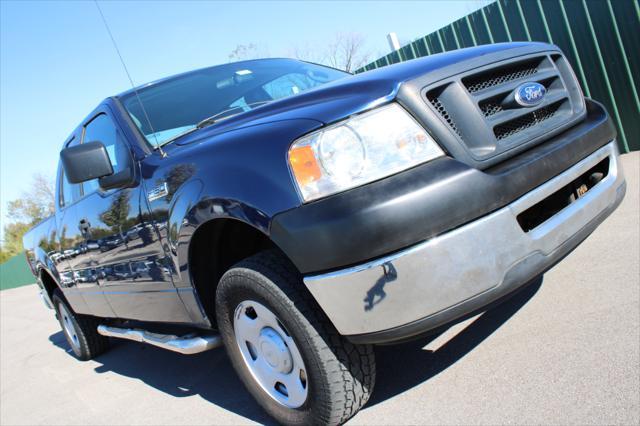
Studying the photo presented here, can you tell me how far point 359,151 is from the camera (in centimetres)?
192

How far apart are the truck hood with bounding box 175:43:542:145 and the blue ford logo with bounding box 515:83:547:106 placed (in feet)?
0.71

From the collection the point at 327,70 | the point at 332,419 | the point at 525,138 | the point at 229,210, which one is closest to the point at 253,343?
the point at 332,419

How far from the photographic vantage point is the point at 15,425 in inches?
156

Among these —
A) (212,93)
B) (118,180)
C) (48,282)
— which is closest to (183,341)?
(118,180)

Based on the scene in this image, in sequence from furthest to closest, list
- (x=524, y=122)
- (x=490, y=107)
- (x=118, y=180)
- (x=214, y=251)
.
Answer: (x=118, y=180) → (x=214, y=251) → (x=524, y=122) → (x=490, y=107)

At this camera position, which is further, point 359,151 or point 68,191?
point 68,191

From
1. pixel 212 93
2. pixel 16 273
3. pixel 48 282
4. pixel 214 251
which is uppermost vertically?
pixel 212 93

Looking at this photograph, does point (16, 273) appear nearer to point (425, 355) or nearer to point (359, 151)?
point (425, 355)

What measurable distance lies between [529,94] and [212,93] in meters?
1.93

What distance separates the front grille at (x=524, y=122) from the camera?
2186mm

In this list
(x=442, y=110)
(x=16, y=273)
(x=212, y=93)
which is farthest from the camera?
(x=16, y=273)

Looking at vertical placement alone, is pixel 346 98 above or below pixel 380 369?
above

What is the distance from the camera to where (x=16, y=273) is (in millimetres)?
35062

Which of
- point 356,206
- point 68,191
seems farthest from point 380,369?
point 68,191
